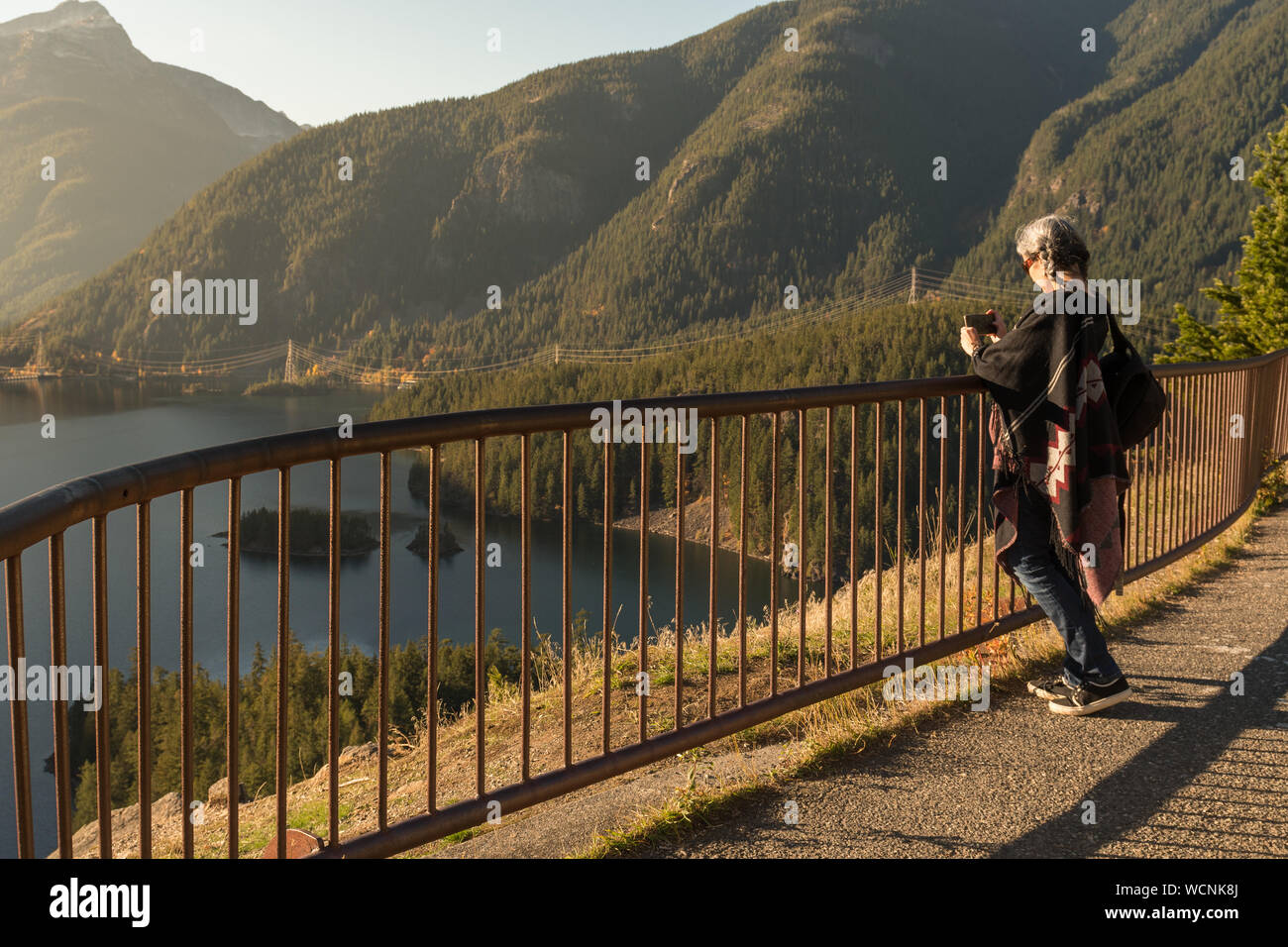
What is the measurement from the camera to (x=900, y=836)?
3.06 metres

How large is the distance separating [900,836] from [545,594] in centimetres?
4844

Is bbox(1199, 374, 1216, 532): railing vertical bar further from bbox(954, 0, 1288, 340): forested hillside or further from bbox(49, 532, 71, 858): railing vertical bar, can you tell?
bbox(954, 0, 1288, 340): forested hillside

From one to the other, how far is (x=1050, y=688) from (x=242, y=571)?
1052 inches

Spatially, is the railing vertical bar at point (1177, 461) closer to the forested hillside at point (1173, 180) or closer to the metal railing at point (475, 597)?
the metal railing at point (475, 597)

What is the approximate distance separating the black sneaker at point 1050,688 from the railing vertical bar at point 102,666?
3.30m

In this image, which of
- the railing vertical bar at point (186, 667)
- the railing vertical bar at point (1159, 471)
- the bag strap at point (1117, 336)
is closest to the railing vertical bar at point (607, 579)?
the railing vertical bar at point (186, 667)

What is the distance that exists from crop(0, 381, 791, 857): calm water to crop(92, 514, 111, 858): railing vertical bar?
26555 millimetres

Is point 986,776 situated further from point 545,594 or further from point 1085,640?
point 545,594

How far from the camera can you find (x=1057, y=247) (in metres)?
3.66

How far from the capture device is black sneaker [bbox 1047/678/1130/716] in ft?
13.2

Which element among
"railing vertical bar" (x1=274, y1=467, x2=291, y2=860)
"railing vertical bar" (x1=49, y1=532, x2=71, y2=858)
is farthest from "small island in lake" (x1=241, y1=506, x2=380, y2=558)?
"railing vertical bar" (x1=49, y1=532, x2=71, y2=858)

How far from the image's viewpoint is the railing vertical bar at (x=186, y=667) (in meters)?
2.24
